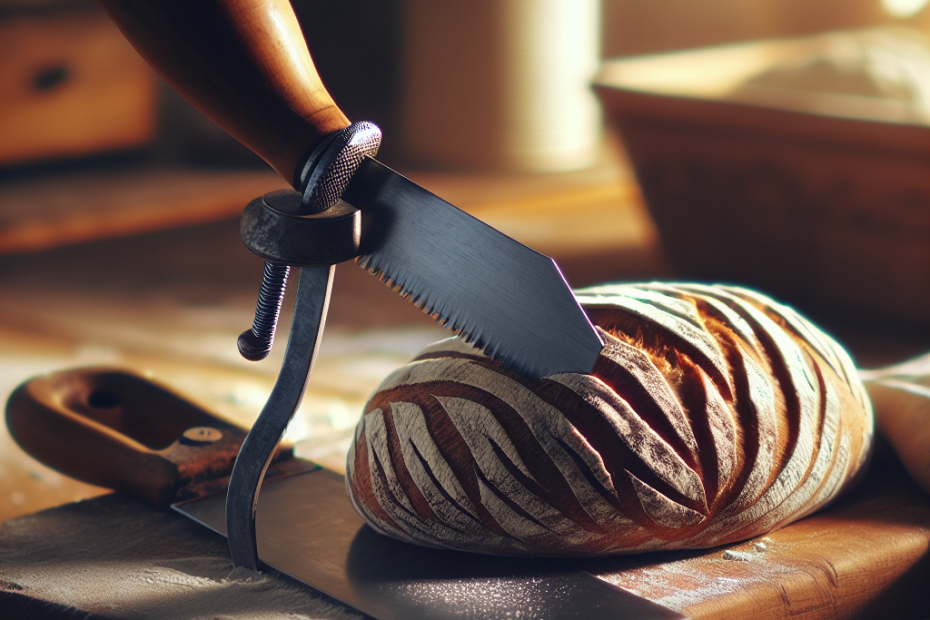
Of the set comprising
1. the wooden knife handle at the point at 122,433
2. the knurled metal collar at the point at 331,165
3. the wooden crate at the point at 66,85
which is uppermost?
the wooden crate at the point at 66,85

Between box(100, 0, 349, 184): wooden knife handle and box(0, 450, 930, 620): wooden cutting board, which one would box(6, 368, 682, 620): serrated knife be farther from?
box(100, 0, 349, 184): wooden knife handle

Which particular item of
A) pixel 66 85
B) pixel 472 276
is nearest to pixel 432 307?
pixel 472 276

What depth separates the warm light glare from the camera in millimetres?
3589

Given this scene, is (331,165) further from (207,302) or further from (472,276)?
(207,302)

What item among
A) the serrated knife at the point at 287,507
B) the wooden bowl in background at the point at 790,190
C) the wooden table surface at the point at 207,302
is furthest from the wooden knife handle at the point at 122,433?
the wooden bowl in background at the point at 790,190

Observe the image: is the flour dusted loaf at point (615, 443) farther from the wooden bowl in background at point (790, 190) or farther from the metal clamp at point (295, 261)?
the wooden bowl in background at point (790, 190)

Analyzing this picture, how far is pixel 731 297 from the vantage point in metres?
0.70

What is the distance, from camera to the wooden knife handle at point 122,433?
0.71 metres

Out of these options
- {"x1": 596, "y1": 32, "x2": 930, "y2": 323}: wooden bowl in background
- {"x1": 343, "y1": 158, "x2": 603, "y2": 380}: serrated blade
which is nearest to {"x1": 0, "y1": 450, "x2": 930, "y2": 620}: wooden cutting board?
{"x1": 343, "y1": 158, "x2": 603, "y2": 380}: serrated blade

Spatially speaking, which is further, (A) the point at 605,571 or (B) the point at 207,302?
(B) the point at 207,302

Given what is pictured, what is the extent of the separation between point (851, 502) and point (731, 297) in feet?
0.56

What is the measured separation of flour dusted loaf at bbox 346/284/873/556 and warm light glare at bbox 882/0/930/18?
11.3ft

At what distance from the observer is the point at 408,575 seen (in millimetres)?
576

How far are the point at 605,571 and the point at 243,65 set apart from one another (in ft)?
1.16
